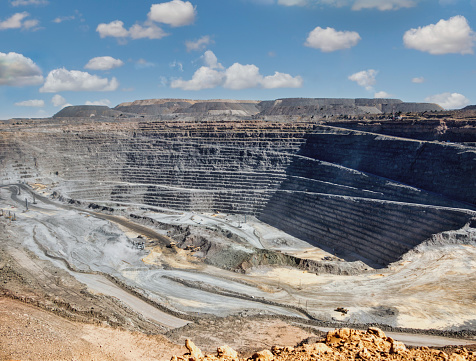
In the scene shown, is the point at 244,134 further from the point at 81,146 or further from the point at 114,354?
the point at 114,354

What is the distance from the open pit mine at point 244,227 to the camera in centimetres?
2045

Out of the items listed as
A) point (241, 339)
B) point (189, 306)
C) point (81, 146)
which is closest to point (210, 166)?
point (81, 146)

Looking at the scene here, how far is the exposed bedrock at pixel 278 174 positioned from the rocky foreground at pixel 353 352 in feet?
58.4

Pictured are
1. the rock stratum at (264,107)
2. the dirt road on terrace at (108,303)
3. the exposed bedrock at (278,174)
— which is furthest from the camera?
the rock stratum at (264,107)

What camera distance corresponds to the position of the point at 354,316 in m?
20.4

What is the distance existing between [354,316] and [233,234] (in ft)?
56.1

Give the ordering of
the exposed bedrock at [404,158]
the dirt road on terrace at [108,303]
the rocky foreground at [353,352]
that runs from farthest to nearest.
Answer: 1. the exposed bedrock at [404,158]
2. the dirt road on terrace at [108,303]
3. the rocky foreground at [353,352]

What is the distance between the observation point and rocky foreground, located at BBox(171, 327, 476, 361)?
11.5 metres

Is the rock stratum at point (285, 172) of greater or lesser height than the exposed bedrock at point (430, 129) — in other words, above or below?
below

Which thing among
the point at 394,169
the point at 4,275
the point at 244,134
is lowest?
the point at 4,275

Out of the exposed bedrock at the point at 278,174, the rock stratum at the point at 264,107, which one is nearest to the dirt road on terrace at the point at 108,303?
the exposed bedrock at the point at 278,174

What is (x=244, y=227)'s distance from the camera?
4000 centimetres

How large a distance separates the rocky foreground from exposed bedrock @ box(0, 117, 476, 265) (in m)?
17.8

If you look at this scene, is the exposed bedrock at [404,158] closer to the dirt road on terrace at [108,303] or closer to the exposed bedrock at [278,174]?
the exposed bedrock at [278,174]
